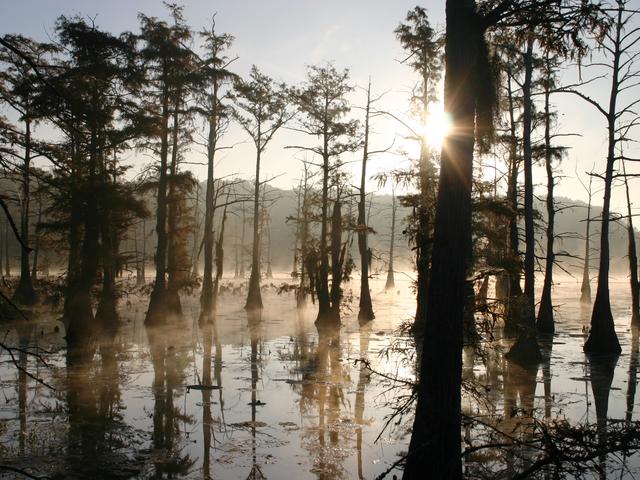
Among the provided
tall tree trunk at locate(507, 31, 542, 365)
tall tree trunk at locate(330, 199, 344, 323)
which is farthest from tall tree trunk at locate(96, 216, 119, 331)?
tall tree trunk at locate(507, 31, 542, 365)

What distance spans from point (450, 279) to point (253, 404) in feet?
20.4

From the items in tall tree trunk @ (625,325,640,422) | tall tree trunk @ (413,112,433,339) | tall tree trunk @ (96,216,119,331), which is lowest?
tall tree trunk @ (625,325,640,422)

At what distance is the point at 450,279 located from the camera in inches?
246

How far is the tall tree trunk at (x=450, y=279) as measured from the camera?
6.05 meters

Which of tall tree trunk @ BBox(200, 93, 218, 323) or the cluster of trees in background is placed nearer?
the cluster of trees in background

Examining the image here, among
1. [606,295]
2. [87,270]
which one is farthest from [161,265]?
[606,295]

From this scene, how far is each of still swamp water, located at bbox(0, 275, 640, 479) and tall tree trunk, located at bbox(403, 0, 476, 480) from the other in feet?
2.22

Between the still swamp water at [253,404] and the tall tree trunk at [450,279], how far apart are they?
26.6 inches

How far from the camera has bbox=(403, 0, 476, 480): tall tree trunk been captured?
19.8ft

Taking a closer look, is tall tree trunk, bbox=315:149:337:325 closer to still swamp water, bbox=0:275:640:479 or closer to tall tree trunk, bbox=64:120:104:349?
still swamp water, bbox=0:275:640:479

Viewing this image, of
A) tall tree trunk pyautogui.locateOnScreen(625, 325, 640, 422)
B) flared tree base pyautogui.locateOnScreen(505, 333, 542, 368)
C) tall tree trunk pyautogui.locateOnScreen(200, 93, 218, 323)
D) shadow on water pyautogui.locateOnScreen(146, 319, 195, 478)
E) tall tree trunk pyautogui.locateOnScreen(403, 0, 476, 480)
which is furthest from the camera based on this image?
tall tree trunk pyautogui.locateOnScreen(200, 93, 218, 323)

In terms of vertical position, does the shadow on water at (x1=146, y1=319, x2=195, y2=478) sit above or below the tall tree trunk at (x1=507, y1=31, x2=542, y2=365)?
below

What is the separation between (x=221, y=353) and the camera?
692 inches

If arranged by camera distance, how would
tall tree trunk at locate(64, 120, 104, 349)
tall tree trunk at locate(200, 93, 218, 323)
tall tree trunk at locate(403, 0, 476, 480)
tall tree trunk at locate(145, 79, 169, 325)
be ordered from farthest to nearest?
tall tree trunk at locate(200, 93, 218, 323)
tall tree trunk at locate(145, 79, 169, 325)
tall tree trunk at locate(64, 120, 104, 349)
tall tree trunk at locate(403, 0, 476, 480)
